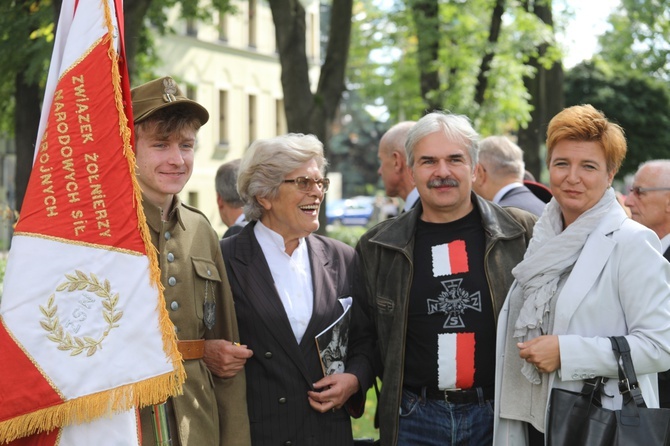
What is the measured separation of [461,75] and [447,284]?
16.5m

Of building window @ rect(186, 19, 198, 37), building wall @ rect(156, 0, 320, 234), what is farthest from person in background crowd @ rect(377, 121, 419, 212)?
building window @ rect(186, 19, 198, 37)

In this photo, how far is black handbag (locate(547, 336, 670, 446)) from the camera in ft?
12.4

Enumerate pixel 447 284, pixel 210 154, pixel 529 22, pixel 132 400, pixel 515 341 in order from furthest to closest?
pixel 210 154 < pixel 529 22 < pixel 447 284 < pixel 515 341 < pixel 132 400

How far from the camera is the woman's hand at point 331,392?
452 cm

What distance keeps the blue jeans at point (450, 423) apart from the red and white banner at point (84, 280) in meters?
1.38

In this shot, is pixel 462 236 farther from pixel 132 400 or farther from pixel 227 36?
pixel 227 36

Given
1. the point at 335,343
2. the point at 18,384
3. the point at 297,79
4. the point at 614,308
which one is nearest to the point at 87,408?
the point at 18,384

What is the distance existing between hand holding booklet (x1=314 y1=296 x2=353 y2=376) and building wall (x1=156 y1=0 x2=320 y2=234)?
98.7ft

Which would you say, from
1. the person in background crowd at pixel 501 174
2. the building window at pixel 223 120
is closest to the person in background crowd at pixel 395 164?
the person in background crowd at pixel 501 174

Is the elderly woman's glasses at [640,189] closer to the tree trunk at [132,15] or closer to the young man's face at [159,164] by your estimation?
the young man's face at [159,164]

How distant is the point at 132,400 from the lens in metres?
3.61

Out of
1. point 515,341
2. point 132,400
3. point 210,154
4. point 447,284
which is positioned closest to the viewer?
point 132,400

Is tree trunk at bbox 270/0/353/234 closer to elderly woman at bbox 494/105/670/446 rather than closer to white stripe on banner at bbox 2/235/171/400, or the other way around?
elderly woman at bbox 494/105/670/446

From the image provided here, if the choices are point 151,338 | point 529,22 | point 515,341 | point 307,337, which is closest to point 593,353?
point 515,341
